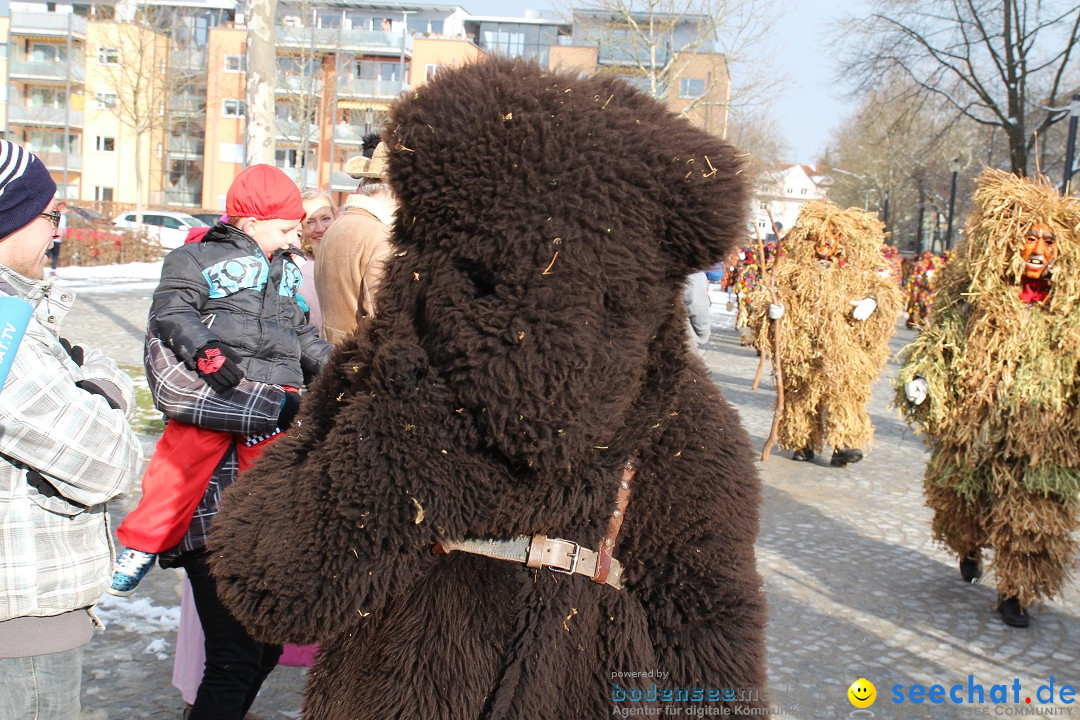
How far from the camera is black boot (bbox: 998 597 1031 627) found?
485 cm

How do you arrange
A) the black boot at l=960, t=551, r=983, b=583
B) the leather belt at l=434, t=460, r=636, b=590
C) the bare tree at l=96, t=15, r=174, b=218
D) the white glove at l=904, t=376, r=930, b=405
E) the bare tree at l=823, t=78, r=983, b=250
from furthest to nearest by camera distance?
the bare tree at l=823, t=78, r=983, b=250 → the bare tree at l=96, t=15, r=174, b=218 → the black boot at l=960, t=551, r=983, b=583 → the white glove at l=904, t=376, r=930, b=405 → the leather belt at l=434, t=460, r=636, b=590

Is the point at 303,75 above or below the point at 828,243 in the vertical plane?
above

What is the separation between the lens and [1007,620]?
16.0 feet

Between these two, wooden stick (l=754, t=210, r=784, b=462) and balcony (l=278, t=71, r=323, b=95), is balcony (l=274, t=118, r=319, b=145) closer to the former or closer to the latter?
balcony (l=278, t=71, r=323, b=95)

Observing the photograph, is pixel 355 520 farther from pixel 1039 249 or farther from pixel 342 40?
pixel 342 40

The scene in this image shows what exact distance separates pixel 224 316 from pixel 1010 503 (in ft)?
13.3

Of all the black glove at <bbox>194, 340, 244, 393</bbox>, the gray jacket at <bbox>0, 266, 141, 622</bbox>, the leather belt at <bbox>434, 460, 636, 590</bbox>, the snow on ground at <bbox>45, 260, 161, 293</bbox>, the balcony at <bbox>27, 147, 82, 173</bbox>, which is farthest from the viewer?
the balcony at <bbox>27, 147, 82, 173</bbox>

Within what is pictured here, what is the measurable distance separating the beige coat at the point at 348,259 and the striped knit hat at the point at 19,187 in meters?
1.38

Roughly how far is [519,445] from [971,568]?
4.85 meters

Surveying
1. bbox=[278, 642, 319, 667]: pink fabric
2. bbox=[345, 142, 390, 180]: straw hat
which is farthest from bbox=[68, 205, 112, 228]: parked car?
bbox=[278, 642, 319, 667]: pink fabric

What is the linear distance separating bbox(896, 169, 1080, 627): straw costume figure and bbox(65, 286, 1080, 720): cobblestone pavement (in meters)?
0.39

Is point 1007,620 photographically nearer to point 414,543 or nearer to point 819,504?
point 819,504

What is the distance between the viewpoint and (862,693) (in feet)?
12.9

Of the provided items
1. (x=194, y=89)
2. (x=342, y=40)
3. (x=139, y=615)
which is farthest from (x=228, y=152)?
(x=139, y=615)
